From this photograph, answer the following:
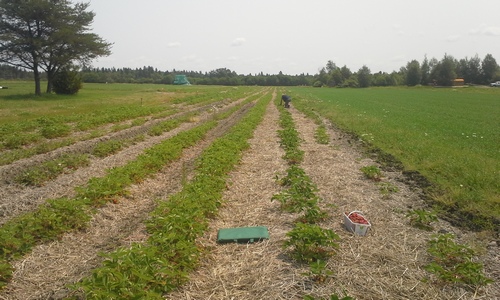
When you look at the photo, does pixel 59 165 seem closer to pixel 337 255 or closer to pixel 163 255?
pixel 163 255

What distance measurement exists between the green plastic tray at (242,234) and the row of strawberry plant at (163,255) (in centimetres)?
39

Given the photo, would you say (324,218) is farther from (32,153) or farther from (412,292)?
(32,153)

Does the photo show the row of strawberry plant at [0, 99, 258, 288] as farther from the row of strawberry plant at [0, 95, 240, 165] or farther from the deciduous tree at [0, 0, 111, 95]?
the deciduous tree at [0, 0, 111, 95]

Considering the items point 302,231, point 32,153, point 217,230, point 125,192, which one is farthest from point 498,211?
point 32,153

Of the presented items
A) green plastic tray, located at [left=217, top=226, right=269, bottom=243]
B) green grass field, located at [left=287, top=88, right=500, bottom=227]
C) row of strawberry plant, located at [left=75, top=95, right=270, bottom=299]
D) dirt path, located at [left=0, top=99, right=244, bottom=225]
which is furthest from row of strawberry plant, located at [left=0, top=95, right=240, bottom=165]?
green grass field, located at [left=287, top=88, right=500, bottom=227]

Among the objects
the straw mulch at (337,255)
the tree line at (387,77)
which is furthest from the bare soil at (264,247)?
the tree line at (387,77)

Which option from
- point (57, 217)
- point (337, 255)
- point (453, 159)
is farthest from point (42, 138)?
point (453, 159)

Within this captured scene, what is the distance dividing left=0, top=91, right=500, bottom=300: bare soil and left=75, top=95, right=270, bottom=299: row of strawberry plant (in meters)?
0.27

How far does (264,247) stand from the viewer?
19.0 feet

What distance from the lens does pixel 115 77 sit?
14250 centimetres

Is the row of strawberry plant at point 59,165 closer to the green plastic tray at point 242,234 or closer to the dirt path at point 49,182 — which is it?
the dirt path at point 49,182

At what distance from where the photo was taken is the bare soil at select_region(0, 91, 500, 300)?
4531mm

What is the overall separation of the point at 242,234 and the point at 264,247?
54 cm

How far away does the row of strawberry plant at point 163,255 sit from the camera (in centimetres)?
374
